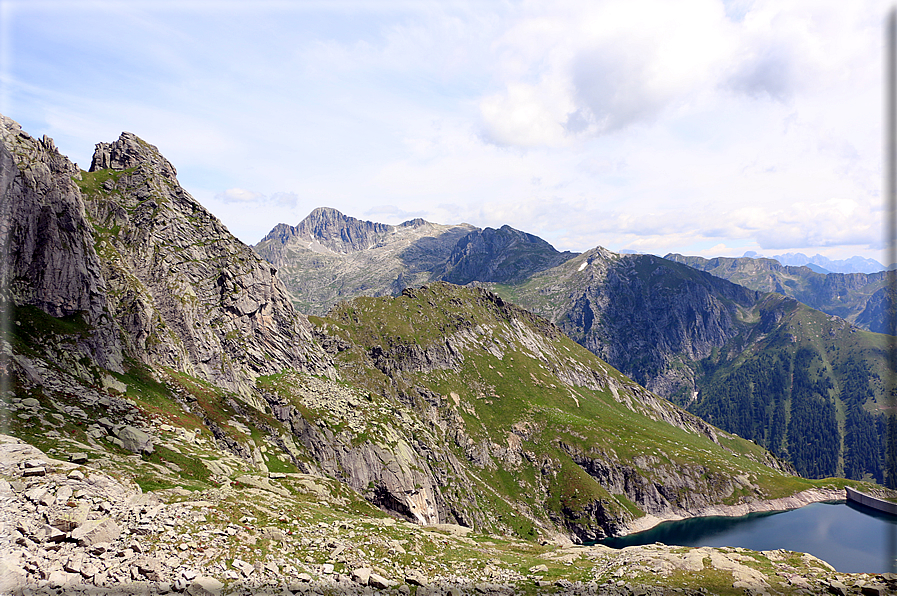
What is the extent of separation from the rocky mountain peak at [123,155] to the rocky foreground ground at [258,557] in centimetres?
9788

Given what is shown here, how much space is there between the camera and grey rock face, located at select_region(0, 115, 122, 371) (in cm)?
5262

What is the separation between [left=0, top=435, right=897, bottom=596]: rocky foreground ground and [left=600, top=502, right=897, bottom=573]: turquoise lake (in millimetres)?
149542

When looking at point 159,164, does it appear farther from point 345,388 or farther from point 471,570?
point 471,570

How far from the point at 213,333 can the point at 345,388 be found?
3853 cm

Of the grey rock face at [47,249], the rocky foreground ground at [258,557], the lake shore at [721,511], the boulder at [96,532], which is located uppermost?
the grey rock face at [47,249]

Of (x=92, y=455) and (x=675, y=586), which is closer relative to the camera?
(x=675, y=586)

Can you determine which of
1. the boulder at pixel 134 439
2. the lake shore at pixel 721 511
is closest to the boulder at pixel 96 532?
the boulder at pixel 134 439

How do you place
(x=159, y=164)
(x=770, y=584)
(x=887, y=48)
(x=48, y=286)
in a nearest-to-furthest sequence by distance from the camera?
(x=887, y=48) → (x=770, y=584) → (x=48, y=286) → (x=159, y=164)

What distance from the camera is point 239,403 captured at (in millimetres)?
75875

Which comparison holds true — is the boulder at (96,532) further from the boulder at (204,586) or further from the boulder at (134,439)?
the boulder at (134,439)

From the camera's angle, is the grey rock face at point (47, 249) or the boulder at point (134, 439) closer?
the boulder at point (134, 439)

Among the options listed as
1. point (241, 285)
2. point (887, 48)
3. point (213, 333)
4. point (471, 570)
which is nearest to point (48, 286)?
point (213, 333)

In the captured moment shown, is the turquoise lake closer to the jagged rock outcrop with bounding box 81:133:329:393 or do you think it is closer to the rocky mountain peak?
the jagged rock outcrop with bounding box 81:133:329:393

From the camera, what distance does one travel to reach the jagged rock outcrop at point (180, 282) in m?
72.4
